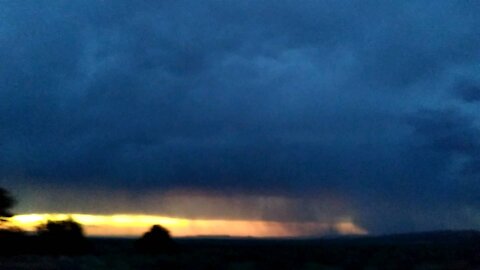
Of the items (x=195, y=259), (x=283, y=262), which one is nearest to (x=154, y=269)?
(x=195, y=259)

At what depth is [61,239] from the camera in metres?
82.0

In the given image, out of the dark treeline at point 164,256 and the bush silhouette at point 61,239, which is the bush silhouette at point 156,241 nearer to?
the dark treeline at point 164,256

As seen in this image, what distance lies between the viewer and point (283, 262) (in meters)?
61.4

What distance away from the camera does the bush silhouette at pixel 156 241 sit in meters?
81.9

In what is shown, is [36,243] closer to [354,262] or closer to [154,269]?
[154,269]

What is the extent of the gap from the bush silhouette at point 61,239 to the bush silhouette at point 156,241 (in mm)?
5161

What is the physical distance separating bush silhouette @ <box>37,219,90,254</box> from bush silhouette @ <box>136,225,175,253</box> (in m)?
5.16

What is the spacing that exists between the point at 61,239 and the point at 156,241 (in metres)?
8.72

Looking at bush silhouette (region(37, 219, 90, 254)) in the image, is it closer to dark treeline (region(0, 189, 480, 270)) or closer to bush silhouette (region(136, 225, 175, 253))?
dark treeline (region(0, 189, 480, 270))

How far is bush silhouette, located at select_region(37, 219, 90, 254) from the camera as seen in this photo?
267 ft

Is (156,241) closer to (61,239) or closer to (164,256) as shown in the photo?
(61,239)

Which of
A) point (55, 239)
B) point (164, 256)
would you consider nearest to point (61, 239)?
point (55, 239)

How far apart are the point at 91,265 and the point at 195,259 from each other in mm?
7302

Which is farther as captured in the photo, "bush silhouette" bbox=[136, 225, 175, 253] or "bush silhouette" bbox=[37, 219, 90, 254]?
"bush silhouette" bbox=[136, 225, 175, 253]
